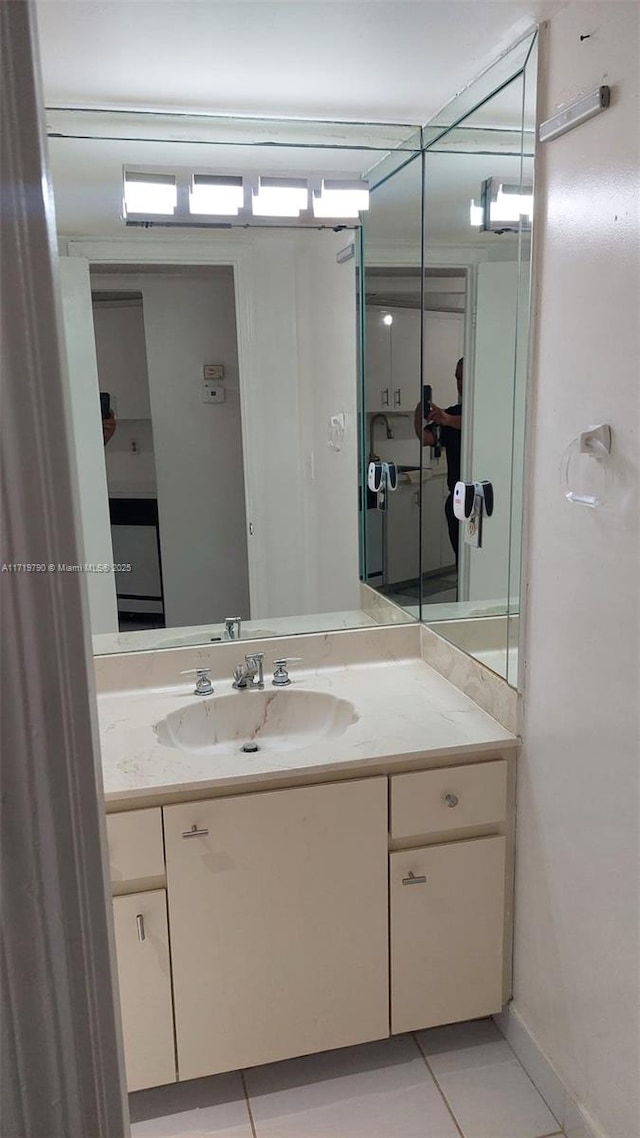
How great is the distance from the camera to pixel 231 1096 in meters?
1.71

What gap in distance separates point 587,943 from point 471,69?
1.72 meters

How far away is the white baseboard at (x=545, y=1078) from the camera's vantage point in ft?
4.96

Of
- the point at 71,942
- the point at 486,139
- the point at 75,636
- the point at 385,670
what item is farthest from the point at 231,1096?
the point at 486,139

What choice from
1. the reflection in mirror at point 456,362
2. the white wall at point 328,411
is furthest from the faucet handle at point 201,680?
the reflection in mirror at point 456,362

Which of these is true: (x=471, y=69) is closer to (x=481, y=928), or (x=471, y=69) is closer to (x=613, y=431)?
(x=613, y=431)

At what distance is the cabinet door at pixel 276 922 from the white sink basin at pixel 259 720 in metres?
0.30

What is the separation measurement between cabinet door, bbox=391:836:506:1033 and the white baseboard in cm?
7

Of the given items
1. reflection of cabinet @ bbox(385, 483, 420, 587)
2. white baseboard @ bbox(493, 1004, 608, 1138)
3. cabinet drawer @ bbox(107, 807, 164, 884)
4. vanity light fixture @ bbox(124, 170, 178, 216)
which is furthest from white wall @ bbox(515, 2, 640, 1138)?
vanity light fixture @ bbox(124, 170, 178, 216)

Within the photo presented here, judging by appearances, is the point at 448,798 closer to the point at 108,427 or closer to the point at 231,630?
the point at 231,630

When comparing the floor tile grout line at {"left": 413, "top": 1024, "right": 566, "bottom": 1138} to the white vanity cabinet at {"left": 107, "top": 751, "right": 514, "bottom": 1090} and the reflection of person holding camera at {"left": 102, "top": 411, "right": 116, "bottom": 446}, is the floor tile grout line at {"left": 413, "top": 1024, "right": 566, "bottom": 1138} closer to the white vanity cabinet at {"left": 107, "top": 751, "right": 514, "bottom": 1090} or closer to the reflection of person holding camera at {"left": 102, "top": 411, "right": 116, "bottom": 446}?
the white vanity cabinet at {"left": 107, "top": 751, "right": 514, "bottom": 1090}

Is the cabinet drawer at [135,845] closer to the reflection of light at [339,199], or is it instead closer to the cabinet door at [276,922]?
the cabinet door at [276,922]

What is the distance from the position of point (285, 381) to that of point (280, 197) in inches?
17.6

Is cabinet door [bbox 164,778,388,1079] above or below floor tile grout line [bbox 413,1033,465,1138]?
above

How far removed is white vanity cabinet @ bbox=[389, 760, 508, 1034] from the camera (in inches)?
65.5
